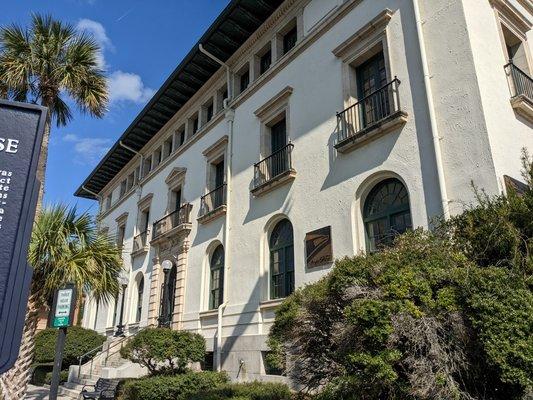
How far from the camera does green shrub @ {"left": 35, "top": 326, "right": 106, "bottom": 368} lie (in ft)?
73.7

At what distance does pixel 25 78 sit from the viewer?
12992 millimetres

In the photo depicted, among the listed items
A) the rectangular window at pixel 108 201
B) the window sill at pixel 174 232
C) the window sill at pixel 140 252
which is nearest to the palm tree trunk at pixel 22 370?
the window sill at pixel 174 232

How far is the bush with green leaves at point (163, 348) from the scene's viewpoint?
→ 13.0m

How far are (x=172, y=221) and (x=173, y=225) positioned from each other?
0.33 m

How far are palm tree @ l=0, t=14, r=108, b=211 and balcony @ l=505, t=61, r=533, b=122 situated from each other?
12.2 metres

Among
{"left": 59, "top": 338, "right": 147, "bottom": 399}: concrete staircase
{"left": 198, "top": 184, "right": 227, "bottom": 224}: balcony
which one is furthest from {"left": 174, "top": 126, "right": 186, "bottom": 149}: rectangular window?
{"left": 59, "top": 338, "right": 147, "bottom": 399}: concrete staircase

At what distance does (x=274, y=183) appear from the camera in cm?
1462

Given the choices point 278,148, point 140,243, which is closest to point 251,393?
point 278,148

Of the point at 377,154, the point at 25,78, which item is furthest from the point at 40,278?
the point at 377,154

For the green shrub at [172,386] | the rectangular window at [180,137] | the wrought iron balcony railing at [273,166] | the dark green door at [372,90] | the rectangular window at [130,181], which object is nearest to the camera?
the dark green door at [372,90]

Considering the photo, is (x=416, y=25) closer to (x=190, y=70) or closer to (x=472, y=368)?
(x=472, y=368)

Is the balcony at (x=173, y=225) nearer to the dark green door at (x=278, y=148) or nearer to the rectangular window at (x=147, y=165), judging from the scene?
the rectangular window at (x=147, y=165)

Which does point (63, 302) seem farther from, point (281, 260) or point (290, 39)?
point (290, 39)

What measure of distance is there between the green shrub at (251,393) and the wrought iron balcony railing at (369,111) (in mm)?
6683
